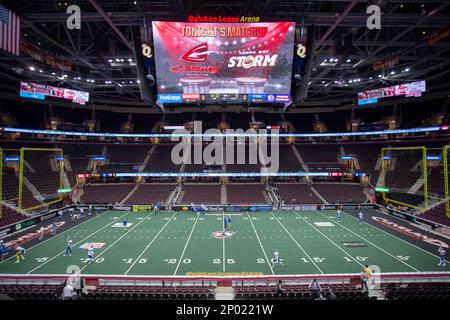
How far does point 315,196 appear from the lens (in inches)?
1534

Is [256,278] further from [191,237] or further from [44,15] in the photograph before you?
[44,15]

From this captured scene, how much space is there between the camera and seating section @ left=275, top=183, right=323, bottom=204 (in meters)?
37.4

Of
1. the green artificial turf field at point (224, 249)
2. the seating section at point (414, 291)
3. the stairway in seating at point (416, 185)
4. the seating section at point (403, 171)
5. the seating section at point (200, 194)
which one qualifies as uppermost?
the seating section at point (403, 171)

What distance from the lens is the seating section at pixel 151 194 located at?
1479 inches

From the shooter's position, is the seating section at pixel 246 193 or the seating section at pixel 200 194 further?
the seating section at pixel 200 194

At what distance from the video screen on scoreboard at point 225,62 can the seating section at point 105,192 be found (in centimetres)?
3202

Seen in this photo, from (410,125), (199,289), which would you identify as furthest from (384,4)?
(410,125)

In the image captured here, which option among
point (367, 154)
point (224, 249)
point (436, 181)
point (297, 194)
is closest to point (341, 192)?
point (297, 194)

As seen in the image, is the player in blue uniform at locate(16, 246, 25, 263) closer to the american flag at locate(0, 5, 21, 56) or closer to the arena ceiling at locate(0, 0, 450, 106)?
the american flag at locate(0, 5, 21, 56)

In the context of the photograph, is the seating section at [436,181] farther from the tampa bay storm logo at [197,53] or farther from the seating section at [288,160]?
the tampa bay storm logo at [197,53]

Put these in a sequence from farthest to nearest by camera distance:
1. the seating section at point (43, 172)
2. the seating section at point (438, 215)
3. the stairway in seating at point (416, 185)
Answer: the seating section at point (43, 172)
the stairway in seating at point (416, 185)
the seating section at point (438, 215)

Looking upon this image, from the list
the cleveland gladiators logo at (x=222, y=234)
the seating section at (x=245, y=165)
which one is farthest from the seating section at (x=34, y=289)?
the seating section at (x=245, y=165)

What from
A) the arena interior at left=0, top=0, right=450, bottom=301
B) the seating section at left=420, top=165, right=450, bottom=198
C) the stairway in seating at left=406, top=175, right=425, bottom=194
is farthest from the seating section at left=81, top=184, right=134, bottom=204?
the seating section at left=420, top=165, right=450, bottom=198

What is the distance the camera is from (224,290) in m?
13.5
